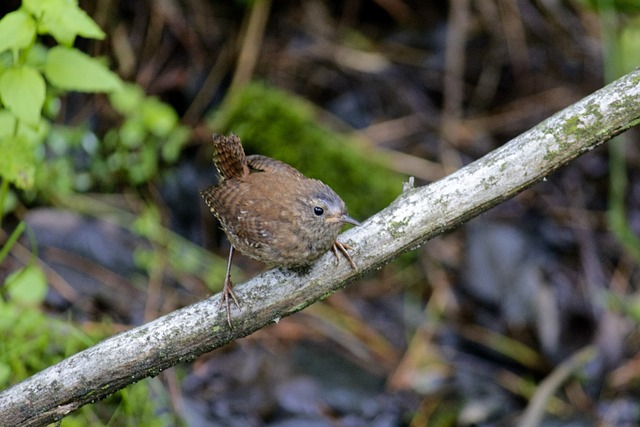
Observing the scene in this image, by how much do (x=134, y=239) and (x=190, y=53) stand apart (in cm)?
149

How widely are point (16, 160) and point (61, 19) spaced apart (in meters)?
0.54

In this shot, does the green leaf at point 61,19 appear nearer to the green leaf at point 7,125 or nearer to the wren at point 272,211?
the green leaf at point 7,125

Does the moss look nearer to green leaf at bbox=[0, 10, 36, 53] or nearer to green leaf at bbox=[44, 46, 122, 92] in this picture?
green leaf at bbox=[44, 46, 122, 92]

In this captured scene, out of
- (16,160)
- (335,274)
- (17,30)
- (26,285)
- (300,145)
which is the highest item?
(300,145)

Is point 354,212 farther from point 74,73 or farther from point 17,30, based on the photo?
point 17,30

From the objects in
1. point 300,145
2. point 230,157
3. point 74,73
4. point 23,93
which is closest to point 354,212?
point 300,145

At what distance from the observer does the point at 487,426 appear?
4.53 metres

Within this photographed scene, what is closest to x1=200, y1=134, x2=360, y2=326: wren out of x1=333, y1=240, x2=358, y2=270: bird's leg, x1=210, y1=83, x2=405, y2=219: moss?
x1=333, y1=240, x2=358, y2=270: bird's leg

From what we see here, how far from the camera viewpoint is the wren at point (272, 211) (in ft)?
8.93

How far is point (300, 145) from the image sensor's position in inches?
203

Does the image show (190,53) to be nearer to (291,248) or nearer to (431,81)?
(431,81)

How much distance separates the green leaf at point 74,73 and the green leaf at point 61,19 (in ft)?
0.37

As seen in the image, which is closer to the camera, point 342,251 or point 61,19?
point 61,19

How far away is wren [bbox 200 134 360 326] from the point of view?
2721 millimetres
